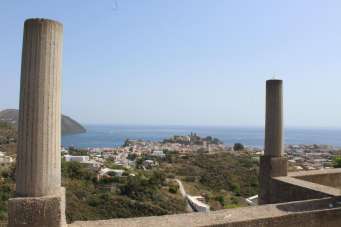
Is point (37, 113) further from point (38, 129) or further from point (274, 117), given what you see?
point (274, 117)

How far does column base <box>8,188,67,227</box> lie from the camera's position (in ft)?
10.3

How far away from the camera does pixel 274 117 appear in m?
6.21

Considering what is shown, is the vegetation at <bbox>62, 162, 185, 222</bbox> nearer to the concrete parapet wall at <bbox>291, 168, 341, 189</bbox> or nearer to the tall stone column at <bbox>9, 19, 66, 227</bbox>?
the concrete parapet wall at <bbox>291, 168, 341, 189</bbox>

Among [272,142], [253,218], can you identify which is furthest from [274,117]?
[253,218]

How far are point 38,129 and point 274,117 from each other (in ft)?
14.3

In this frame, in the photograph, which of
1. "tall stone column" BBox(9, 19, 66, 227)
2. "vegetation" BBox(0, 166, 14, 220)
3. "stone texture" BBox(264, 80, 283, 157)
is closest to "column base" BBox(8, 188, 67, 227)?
"tall stone column" BBox(9, 19, 66, 227)

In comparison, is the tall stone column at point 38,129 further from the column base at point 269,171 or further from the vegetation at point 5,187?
the vegetation at point 5,187

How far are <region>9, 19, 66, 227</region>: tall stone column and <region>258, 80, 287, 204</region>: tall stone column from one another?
416cm

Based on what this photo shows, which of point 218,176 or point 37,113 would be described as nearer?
point 37,113

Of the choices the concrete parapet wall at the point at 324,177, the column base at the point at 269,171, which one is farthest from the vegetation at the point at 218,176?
the column base at the point at 269,171

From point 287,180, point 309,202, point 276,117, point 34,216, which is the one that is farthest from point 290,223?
point 34,216

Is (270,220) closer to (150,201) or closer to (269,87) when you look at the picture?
(269,87)

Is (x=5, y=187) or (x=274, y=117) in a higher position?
(x=274, y=117)

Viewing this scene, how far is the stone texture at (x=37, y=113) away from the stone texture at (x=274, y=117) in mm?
4135
